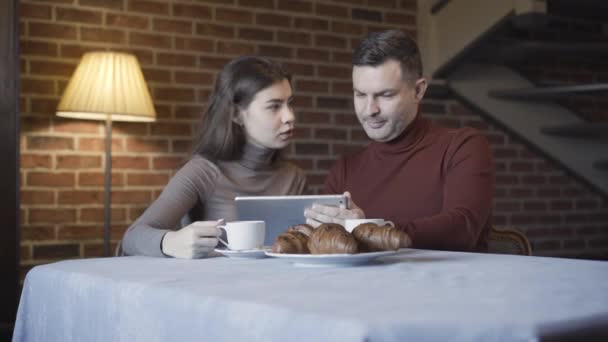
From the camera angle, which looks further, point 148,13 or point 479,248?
point 148,13

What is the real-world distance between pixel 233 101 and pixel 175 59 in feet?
3.05

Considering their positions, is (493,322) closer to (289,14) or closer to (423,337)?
(423,337)

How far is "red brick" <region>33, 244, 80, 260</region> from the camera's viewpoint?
114 inches

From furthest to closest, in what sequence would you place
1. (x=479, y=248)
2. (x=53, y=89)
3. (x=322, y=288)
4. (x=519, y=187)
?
(x=519, y=187) < (x=53, y=89) < (x=479, y=248) < (x=322, y=288)

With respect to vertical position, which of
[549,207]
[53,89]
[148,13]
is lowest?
[549,207]

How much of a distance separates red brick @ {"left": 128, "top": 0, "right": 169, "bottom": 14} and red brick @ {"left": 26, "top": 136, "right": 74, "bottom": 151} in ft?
2.01

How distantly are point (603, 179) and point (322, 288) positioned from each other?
280cm

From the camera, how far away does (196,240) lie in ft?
5.20

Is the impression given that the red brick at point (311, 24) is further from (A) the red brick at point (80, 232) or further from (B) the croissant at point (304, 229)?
(B) the croissant at point (304, 229)

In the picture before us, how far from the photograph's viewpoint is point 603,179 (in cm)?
349

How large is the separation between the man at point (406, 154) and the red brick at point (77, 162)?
1132 millimetres

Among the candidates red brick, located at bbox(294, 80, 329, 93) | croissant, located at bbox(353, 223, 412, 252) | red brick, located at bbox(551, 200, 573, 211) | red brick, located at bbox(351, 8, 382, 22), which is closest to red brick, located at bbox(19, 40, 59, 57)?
red brick, located at bbox(294, 80, 329, 93)

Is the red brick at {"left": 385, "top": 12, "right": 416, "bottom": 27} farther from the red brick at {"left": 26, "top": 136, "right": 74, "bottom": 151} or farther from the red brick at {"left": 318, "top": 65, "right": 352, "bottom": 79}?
the red brick at {"left": 26, "top": 136, "right": 74, "bottom": 151}

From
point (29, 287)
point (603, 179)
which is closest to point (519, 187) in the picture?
point (603, 179)
